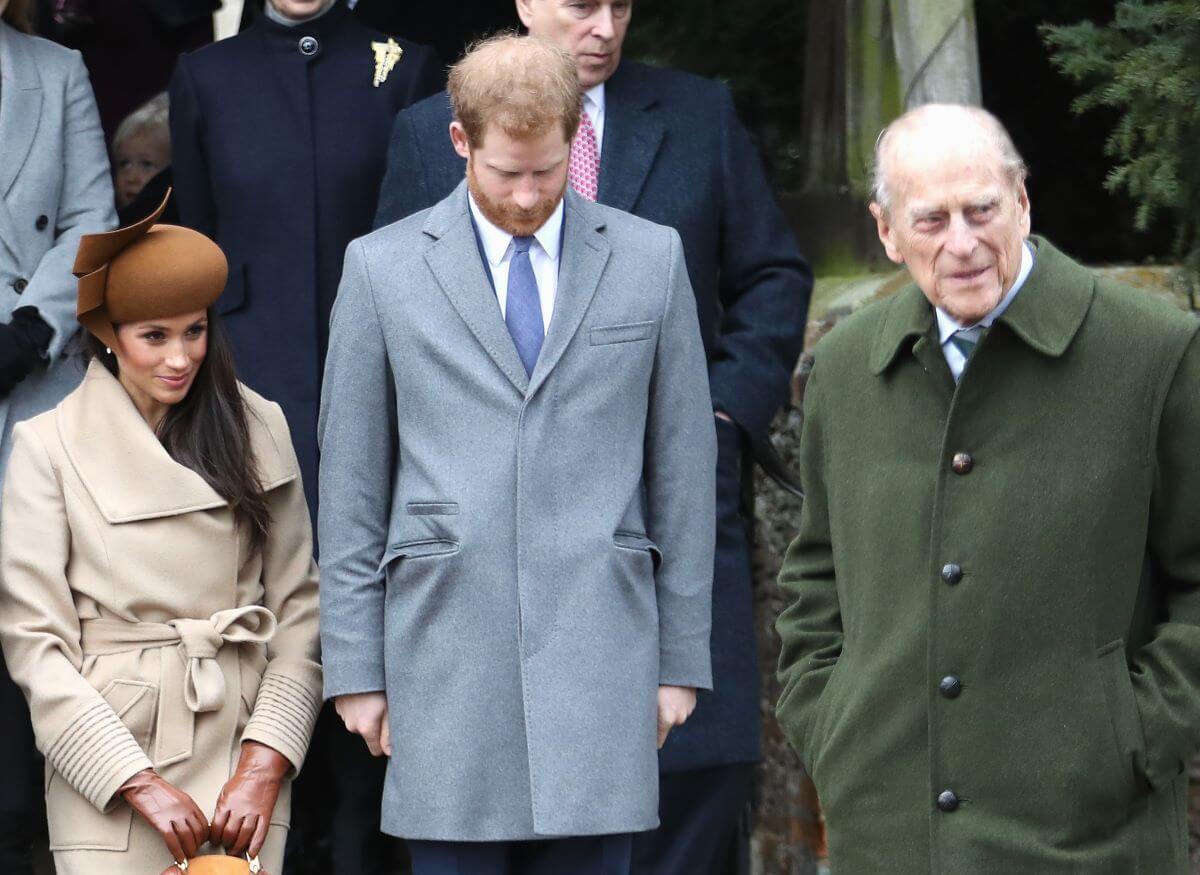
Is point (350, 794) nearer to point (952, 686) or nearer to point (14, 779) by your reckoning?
point (14, 779)

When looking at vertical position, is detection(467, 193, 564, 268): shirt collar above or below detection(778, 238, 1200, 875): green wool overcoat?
above

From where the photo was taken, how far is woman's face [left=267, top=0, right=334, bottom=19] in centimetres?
474

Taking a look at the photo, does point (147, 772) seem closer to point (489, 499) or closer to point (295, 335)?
point (489, 499)

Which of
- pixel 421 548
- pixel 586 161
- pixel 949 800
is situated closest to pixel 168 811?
pixel 421 548

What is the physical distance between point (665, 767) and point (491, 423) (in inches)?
44.8

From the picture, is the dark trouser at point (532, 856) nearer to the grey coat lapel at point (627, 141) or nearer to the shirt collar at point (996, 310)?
the shirt collar at point (996, 310)

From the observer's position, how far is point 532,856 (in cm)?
369

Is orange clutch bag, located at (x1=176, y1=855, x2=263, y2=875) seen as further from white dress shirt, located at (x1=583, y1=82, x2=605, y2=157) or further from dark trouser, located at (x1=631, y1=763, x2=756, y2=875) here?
white dress shirt, located at (x1=583, y1=82, x2=605, y2=157)

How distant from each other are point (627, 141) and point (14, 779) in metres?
1.77

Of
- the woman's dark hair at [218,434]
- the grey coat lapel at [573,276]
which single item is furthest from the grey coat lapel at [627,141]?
the woman's dark hair at [218,434]

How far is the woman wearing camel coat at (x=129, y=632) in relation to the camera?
3.86m

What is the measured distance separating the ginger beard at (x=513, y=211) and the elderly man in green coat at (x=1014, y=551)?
2.22ft

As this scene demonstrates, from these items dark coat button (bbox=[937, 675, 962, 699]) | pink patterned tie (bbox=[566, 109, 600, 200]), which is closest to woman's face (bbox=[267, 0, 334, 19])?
pink patterned tie (bbox=[566, 109, 600, 200])

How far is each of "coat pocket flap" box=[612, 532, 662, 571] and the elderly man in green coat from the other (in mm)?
569
